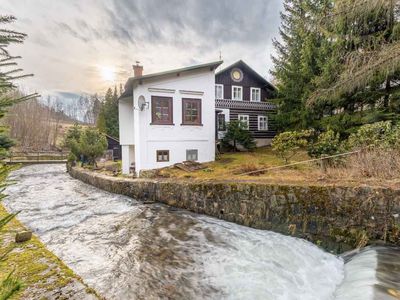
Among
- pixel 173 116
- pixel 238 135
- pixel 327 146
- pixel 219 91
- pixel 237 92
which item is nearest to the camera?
pixel 327 146

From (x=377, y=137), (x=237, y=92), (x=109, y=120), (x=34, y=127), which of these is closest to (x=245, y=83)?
(x=237, y=92)

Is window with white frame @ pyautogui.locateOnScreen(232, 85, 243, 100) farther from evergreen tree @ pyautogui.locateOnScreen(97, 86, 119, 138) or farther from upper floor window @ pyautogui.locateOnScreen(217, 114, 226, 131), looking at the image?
evergreen tree @ pyautogui.locateOnScreen(97, 86, 119, 138)

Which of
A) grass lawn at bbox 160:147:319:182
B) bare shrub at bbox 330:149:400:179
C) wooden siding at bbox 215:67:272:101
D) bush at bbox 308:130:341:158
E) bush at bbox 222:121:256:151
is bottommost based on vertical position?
grass lawn at bbox 160:147:319:182

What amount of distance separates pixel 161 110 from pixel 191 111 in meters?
2.02

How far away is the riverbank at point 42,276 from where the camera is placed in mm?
2965

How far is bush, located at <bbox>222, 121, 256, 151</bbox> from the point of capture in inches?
742

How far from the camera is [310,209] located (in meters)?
6.71

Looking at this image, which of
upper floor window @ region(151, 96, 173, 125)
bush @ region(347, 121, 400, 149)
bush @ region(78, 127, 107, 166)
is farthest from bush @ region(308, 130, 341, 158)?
bush @ region(78, 127, 107, 166)

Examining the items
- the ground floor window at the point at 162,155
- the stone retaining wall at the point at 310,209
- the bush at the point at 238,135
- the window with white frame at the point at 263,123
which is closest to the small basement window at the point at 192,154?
the ground floor window at the point at 162,155

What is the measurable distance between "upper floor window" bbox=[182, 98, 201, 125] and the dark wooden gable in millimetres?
6379

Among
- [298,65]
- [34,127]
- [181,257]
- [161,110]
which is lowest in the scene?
[181,257]

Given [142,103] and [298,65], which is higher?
[298,65]

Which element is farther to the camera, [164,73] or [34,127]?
[34,127]

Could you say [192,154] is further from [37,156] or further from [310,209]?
[37,156]
